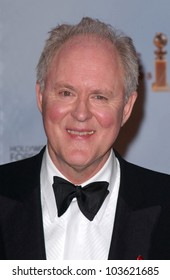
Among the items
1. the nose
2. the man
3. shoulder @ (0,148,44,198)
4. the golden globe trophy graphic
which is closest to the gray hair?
the man

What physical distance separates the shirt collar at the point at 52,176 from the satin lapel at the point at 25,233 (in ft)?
0.23

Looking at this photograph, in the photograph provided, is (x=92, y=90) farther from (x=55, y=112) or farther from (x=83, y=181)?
(x=83, y=181)

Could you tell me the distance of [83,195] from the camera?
2.74 metres

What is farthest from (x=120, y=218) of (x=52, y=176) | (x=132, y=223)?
(x=52, y=176)

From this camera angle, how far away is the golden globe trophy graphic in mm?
3502

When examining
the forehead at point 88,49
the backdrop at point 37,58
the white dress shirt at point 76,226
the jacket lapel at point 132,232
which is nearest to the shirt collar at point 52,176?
the white dress shirt at point 76,226

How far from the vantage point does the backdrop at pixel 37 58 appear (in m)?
3.53

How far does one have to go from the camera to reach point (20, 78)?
355 centimetres

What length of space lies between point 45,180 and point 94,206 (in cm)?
26

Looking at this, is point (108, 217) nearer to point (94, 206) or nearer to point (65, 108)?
point (94, 206)

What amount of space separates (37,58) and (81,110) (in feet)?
3.33

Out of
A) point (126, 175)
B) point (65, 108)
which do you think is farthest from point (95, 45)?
point (126, 175)

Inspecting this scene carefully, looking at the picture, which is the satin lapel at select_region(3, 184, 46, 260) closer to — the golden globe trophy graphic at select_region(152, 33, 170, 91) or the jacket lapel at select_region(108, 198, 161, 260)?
the jacket lapel at select_region(108, 198, 161, 260)

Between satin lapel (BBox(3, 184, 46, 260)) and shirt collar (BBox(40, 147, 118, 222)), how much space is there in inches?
2.8
